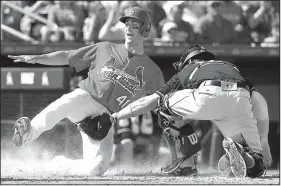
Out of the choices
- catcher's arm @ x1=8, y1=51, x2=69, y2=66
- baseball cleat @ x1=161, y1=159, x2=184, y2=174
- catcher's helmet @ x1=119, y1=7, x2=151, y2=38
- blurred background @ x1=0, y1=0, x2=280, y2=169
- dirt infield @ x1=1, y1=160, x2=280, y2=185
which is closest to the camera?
dirt infield @ x1=1, y1=160, x2=280, y2=185

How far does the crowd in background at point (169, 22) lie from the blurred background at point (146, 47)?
14mm

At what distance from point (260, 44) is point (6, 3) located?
12.7ft

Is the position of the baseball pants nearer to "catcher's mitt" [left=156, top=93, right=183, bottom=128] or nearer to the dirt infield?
the dirt infield

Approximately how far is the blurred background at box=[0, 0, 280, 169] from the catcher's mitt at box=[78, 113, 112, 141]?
72.5 inches

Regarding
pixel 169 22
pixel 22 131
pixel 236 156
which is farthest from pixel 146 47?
pixel 236 156

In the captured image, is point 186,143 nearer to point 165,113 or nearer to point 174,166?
point 174,166

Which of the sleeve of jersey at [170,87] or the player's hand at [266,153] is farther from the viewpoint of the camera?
the player's hand at [266,153]

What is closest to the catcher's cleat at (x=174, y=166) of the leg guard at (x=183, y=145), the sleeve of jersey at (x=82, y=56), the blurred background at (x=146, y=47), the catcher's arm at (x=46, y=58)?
the leg guard at (x=183, y=145)

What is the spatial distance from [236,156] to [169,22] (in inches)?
161

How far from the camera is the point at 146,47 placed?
961 cm

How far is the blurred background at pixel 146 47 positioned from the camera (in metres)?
9.59

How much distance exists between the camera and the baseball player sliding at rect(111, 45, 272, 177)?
245 inches

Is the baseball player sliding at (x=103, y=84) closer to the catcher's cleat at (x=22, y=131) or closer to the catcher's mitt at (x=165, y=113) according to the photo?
the catcher's cleat at (x=22, y=131)

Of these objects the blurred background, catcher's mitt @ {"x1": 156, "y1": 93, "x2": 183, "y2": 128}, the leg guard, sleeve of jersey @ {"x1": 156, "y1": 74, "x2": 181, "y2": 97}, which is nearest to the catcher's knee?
the leg guard
